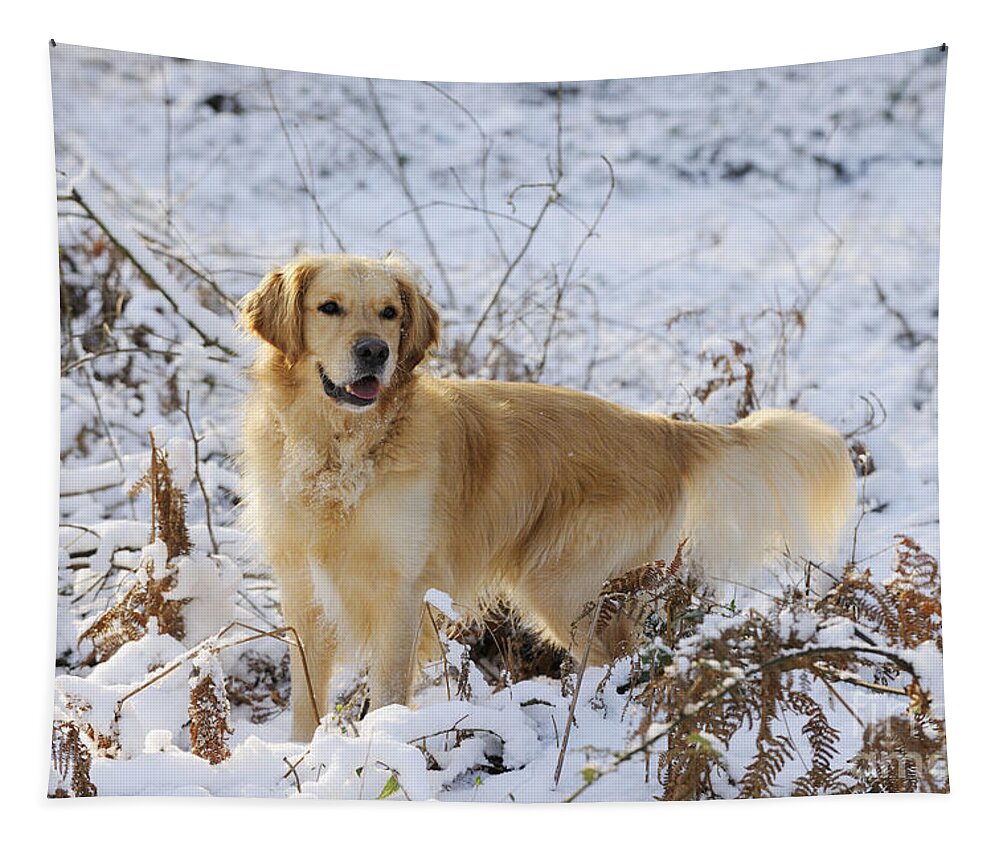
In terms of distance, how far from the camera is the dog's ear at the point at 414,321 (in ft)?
8.38

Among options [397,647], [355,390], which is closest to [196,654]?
[397,647]

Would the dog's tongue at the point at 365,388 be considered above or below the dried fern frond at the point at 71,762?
above

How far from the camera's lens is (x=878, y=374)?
260 centimetres

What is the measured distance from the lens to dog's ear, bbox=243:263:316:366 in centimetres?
251

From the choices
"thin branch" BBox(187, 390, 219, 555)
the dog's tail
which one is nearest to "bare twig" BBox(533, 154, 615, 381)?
the dog's tail

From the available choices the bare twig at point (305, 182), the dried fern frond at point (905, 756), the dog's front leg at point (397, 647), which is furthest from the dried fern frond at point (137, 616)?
the dried fern frond at point (905, 756)

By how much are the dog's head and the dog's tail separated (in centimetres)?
75

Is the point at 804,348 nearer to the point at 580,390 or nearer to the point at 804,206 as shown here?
the point at 804,206

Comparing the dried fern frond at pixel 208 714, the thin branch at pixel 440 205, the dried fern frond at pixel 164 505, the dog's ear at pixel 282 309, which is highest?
the thin branch at pixel 440 205

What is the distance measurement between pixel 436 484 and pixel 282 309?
507 mm

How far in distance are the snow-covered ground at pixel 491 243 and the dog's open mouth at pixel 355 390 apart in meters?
0.34

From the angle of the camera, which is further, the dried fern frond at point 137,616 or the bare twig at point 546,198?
the bare twig at point 546,198

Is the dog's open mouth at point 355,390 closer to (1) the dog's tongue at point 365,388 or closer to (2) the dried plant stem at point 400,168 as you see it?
(1) the dog's tongue at point 365,388

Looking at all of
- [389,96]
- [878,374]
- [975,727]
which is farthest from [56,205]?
[975,727]
